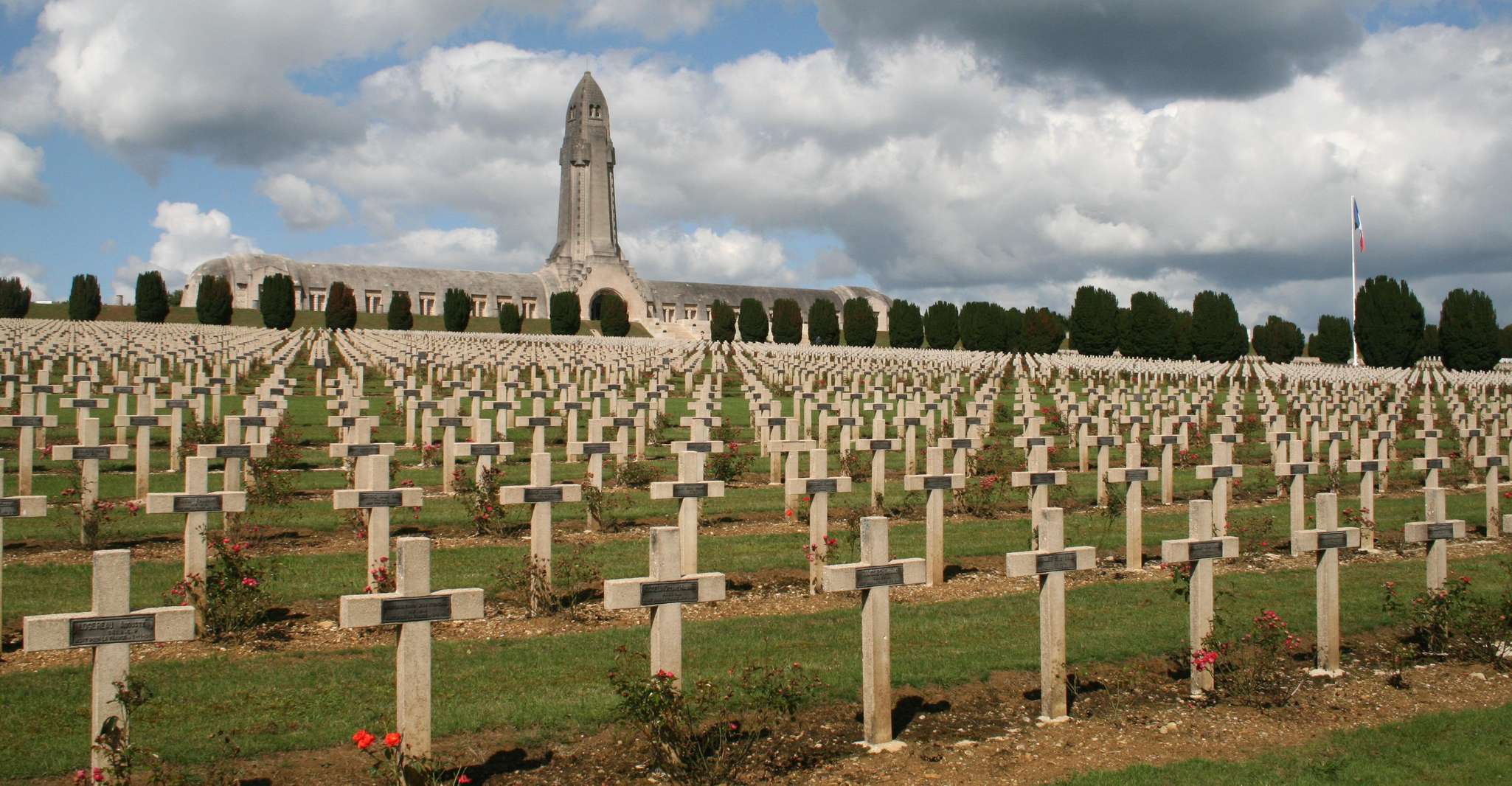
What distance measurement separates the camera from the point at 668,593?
484cm

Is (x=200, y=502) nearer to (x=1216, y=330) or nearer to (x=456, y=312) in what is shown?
(x=1216, y=330)

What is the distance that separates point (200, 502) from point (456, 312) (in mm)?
52777

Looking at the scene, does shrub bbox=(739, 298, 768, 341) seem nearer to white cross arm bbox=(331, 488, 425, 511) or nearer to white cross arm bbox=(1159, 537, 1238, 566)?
white cross arm bbox=(331, 488, 425, 511)

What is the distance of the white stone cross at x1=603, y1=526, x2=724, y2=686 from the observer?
4.80 meters

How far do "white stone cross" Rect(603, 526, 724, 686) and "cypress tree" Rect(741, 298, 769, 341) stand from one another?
56.3 metres

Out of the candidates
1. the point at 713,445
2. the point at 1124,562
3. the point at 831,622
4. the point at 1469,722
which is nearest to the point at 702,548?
the point at 713,445

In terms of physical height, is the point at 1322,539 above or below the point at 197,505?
below

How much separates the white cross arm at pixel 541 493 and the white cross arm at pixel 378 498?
528mm

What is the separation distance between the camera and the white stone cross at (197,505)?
6664 mm

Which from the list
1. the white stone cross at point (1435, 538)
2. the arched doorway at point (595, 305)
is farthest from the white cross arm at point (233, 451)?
the arched doorway at point (595, 305)

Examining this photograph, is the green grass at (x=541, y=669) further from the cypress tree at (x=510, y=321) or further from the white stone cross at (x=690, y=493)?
the cypress tree at (x=510, y=321)

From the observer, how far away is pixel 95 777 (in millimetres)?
3934

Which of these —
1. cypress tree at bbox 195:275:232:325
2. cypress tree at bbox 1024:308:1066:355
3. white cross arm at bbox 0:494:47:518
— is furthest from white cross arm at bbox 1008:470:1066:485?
cypress tree at bbox 195:275:232:325

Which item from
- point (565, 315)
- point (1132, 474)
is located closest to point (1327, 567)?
point (1132, 474)
